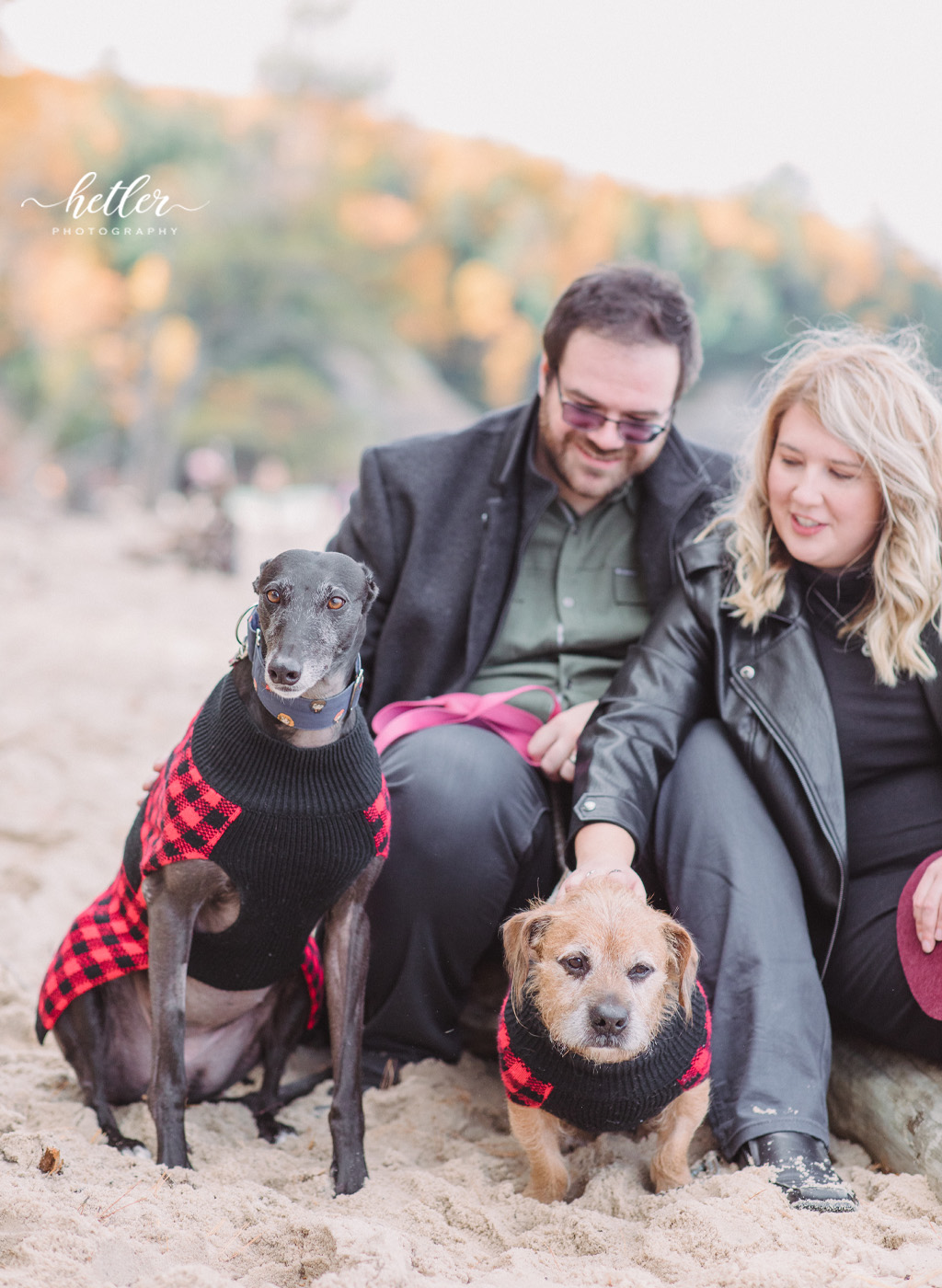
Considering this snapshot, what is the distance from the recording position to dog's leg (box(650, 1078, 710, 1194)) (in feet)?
6.71

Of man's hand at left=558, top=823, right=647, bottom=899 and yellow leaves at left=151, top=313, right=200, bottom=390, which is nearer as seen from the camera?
man's hand at left=558, top=823, right=647, bottom=899

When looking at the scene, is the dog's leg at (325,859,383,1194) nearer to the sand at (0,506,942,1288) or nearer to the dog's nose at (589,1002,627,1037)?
the sand at (0,506,942,1288)

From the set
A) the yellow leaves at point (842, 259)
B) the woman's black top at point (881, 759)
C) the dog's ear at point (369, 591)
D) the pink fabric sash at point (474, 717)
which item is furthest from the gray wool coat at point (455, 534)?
the yellow leaves at point (842, 259)

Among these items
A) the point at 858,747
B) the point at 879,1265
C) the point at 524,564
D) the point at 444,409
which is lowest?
the point at 879,1265

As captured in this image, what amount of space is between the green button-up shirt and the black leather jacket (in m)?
0.30

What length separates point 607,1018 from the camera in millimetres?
1879

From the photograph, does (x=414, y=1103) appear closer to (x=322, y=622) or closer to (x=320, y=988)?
(x=320, y=988)

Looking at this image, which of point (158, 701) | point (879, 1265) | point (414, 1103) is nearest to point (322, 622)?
point (414, 1103)

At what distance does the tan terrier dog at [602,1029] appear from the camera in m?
1.93

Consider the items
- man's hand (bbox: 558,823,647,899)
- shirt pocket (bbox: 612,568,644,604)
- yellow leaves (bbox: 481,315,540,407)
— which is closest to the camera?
man's hand (bbox: 558,823,647,899)

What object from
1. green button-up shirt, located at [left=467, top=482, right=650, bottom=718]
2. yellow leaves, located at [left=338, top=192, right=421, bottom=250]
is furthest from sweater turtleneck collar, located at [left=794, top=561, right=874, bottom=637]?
yellow leaves, located at [left=338, top=192, right=421, bottom=250]

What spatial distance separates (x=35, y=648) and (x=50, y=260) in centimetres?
1094

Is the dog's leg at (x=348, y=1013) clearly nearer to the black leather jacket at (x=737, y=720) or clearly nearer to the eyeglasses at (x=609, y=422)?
the black leather jacket at (x=737, y=720)

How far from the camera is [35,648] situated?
6512mm
